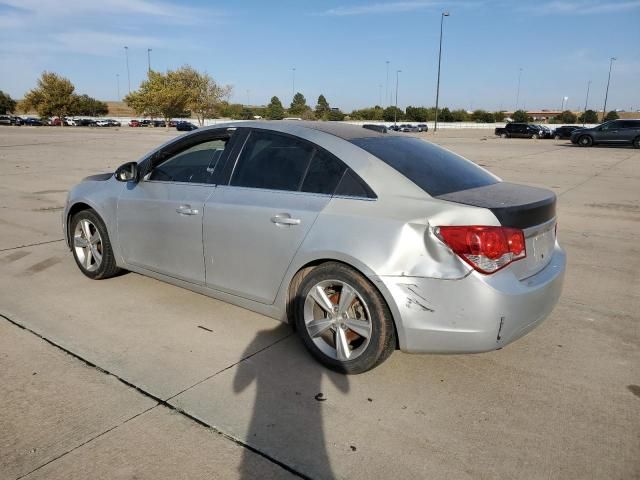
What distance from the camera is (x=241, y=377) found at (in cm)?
317

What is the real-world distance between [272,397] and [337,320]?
0.61 meters

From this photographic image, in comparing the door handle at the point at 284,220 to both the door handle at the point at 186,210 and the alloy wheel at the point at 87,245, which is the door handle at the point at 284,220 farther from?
the alloy wheel at the point at 87,245

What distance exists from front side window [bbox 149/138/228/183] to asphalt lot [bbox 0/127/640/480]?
42.3 inches

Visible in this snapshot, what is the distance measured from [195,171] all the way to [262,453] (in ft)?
7.76

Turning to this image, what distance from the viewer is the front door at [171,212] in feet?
12.7

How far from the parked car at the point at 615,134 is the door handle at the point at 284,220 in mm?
29761

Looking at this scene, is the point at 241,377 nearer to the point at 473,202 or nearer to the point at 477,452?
the point at 477,452

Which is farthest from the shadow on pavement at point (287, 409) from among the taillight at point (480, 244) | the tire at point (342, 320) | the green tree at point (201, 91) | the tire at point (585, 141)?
the green tree at point (201, 91)

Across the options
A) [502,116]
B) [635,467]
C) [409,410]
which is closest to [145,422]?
[409,410]

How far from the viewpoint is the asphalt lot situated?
2.42m

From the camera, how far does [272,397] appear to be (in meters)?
2.95

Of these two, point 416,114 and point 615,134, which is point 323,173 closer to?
point 615,134

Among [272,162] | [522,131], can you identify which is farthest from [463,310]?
[522,131]

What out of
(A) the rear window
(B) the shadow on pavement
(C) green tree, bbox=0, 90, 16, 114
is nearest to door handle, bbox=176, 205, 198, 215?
(B) the shadow on pavement
